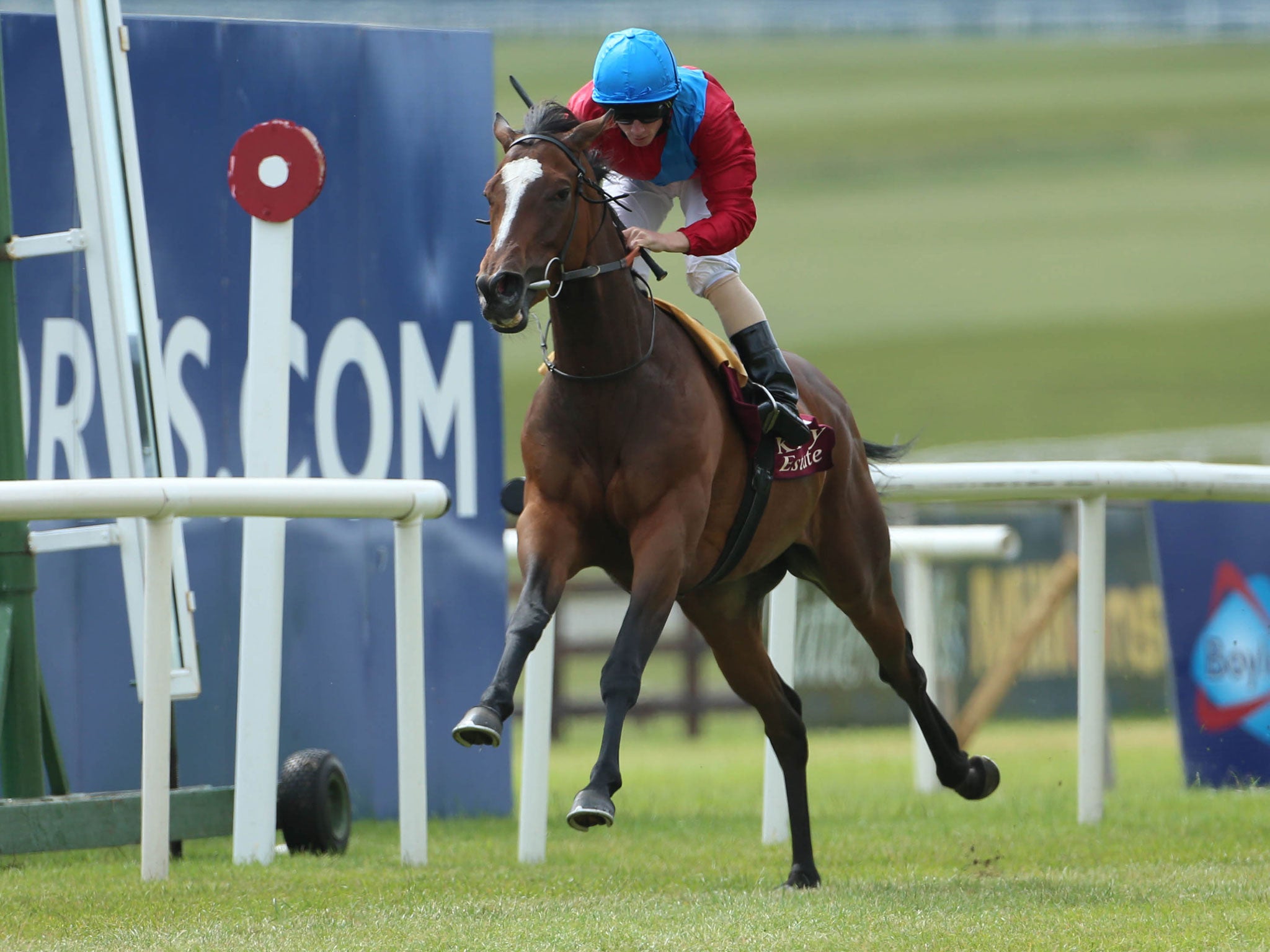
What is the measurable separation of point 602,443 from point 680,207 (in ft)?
2.97

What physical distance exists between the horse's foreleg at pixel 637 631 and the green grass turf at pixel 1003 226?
23078 millimetres

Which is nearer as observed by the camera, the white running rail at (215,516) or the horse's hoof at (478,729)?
the horse's hoof at (478,729)

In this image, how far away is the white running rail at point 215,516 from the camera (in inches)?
196

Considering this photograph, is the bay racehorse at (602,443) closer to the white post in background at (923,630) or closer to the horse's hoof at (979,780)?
the horse's hoof at (979,780)

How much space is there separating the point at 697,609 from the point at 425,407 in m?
2.23

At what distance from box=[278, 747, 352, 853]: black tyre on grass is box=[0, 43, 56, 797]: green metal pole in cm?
77

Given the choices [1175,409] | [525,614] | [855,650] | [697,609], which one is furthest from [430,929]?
[1175,409]

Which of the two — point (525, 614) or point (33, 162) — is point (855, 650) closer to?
point (33, 162)

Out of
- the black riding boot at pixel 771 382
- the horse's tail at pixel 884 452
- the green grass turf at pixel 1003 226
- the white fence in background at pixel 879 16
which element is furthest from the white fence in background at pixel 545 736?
the white fence in background at pixel 879 16

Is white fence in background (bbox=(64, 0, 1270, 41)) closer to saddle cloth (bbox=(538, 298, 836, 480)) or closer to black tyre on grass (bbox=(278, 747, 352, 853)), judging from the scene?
black tyre on grass (bbox=(278, 747, 352, 853))

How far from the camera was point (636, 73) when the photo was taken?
15.9 feet

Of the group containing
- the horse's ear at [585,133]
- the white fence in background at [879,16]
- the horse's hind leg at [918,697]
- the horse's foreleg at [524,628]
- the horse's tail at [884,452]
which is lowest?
the horse's hind leg at [918,697]

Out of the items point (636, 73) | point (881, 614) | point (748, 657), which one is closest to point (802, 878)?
point (748, 657)

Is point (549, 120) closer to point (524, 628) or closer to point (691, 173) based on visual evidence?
point (691, 173)
